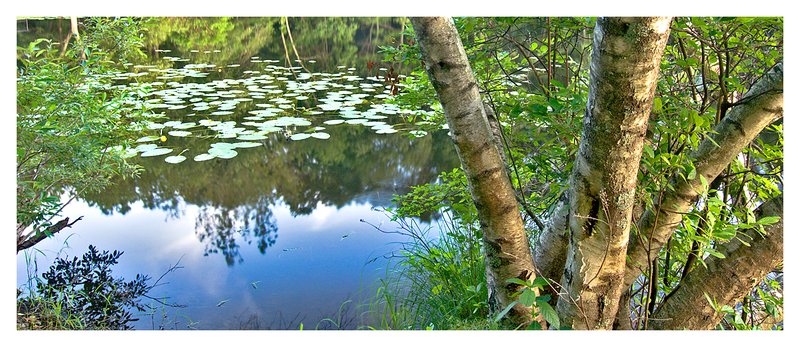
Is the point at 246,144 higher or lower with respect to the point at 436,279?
higher

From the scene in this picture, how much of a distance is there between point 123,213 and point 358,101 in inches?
72.6

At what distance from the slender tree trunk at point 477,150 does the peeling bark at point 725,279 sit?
334mm

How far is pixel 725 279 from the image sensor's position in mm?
1149

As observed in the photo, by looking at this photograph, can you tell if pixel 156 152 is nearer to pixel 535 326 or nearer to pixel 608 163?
pixel 535 326

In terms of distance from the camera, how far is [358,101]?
4.19m

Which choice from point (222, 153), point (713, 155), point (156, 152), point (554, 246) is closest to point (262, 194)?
point (222, 153)

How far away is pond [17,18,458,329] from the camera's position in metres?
2.27

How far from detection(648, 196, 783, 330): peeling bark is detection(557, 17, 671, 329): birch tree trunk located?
0.22 meters

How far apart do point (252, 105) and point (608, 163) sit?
3557mm

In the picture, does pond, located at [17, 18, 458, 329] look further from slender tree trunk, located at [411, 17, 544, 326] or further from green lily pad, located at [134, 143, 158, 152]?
slender tree trunk, located at [411, 17, 544, 326]

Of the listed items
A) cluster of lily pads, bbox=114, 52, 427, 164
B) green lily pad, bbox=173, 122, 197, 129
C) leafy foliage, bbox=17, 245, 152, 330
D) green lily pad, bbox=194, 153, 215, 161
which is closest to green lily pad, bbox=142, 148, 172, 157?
cluster of lily pads, bbox=114, 52, 427, 164
